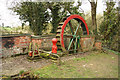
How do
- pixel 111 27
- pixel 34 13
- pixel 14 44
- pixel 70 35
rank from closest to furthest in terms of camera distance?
pixel 14 44
pixel 70 35
pixel 111 27
pixel 34 13

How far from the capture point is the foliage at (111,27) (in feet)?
27.9

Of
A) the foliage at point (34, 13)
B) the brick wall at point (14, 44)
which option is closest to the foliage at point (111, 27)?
the brick wall at point (14, 44)

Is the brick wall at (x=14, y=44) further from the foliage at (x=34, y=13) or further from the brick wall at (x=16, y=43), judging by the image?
the foliage at (x=34, y=13)

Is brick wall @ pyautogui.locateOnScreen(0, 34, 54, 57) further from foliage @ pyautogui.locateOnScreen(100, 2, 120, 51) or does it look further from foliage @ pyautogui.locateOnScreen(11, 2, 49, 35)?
foliage @ pyautogui.locateOnScreen(11, 2, 49, 35)

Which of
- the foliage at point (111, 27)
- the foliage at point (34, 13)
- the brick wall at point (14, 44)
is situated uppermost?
the foliage at point (34, 13)

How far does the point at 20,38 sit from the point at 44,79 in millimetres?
3694

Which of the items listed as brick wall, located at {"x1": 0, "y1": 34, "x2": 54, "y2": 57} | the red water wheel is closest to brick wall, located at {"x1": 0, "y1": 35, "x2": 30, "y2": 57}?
brick wall, located at {"x1": 0, "y1": 34, "x2": 54, "y2": 57}

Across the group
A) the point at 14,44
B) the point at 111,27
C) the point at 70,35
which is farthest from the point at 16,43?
the point at 111,27

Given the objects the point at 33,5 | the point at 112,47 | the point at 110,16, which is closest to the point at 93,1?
the point at 110,16

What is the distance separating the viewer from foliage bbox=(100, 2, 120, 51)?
852 centimetres

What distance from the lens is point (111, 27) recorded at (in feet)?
28.4

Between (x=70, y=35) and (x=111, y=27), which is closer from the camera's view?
(x=70, y=35)

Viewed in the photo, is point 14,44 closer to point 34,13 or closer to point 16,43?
point 16,43

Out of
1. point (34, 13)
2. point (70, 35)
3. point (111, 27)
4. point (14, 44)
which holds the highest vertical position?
point (34, 13)
